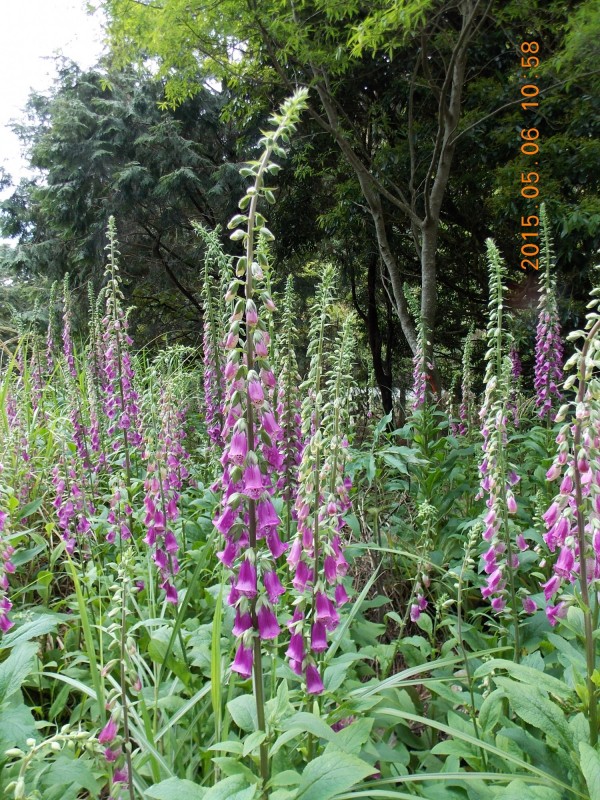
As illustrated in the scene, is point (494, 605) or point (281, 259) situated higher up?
point (281, 259)

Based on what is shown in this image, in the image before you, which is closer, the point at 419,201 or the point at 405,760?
the point at 405,760

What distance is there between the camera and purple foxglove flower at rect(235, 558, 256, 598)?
5.66 feet

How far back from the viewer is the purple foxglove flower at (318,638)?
85.6 inches

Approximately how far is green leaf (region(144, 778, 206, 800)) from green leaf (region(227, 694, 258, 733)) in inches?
8.3

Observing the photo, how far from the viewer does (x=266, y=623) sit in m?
1.76

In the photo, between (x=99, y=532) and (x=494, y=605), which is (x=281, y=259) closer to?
(x=99, y=532)

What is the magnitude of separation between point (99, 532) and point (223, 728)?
112 inches

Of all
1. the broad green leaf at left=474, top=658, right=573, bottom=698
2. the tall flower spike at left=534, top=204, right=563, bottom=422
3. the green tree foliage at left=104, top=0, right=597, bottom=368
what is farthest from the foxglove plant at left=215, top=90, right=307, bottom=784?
the tall flower spike at left=534, top=204, right=563, bottom=422

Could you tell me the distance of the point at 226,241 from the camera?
47.2ft

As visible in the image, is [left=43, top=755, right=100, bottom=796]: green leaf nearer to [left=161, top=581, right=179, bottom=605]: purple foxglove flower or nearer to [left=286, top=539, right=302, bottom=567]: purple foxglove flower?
[left=286, top=539, right=302, bottom=567]: purple foxglove flower

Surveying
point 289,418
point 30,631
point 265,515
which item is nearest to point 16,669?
point 30,631

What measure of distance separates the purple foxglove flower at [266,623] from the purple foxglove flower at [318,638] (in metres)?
0.49

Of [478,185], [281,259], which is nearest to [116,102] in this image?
[281,259]

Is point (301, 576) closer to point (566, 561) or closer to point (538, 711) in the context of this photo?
point (538, 711)
